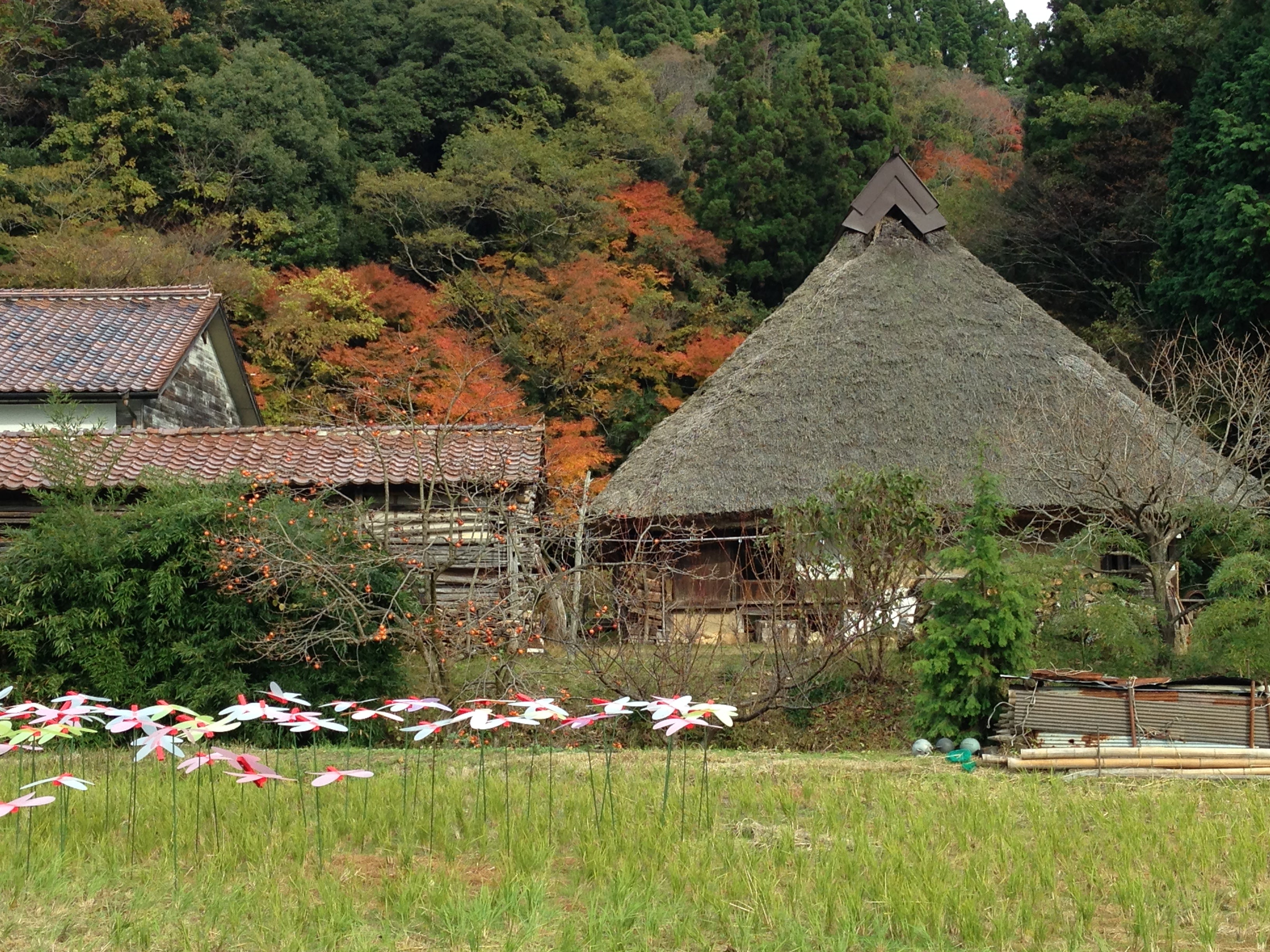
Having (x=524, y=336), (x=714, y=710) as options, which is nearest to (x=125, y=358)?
(x=524, y=336)

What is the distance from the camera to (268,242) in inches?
941

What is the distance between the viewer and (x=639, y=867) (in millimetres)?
4008

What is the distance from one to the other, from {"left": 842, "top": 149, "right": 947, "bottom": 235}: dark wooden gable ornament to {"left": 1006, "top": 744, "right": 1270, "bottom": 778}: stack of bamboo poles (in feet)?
43.2

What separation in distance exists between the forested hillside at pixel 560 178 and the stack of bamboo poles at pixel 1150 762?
11.6 metres

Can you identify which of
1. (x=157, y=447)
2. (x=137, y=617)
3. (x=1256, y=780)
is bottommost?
(x=1256, y=780)

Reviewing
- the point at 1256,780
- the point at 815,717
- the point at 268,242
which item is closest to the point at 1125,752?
the point at 1256,780

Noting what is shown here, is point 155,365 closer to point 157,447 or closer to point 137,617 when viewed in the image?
point 157,447

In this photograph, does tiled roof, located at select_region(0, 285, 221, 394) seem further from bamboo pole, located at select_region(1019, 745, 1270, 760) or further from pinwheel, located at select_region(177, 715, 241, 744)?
bamboo pole, located at select_region(1019, 745, 1270, 760)

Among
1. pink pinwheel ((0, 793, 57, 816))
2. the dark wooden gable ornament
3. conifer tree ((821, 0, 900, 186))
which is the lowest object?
pink pinwheel ((0, 793, 57, 816))

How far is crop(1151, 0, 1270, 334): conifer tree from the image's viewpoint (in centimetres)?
1623

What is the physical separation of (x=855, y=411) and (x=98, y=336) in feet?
36.9

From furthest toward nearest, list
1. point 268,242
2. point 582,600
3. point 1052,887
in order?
point 268,242 < point 582,600 < point 1052,887

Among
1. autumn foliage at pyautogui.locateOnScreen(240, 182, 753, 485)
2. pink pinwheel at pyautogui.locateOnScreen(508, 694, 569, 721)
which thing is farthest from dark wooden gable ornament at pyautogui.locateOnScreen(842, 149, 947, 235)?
pink pinwheel at pyautogui.locateOnScreen(508, 694, 569, 721)

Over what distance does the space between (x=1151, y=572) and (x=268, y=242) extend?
63.7ft
